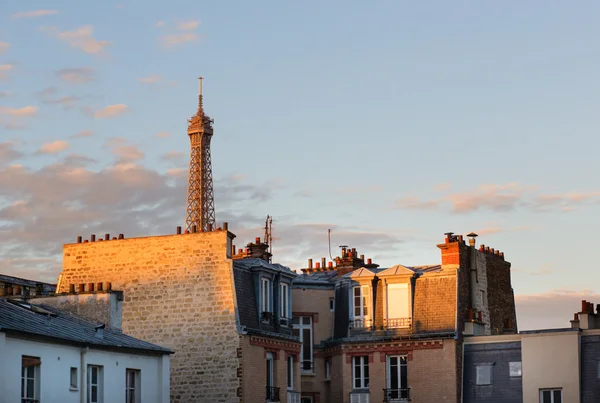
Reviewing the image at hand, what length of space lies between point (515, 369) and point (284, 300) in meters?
10.4

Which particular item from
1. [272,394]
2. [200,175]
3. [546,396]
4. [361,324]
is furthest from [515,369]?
[200,175]

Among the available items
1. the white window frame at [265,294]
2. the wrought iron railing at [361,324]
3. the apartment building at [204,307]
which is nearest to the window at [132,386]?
the apartment building at [204,307]

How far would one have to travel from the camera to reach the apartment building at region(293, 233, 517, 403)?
168ft

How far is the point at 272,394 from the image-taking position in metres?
48.3

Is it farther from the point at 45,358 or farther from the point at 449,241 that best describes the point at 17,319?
the point at 449,241

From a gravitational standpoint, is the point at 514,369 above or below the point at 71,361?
Result: below

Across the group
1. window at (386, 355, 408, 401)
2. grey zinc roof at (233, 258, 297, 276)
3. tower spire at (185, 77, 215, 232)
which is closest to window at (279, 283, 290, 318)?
grey zinc roof at (233, 258, 297, 276)

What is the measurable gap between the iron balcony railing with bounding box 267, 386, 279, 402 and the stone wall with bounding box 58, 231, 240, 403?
2282 millimetres

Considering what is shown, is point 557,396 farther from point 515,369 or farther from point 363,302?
point 363,302

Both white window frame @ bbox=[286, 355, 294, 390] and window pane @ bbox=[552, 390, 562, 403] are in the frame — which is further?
white window frame @ bbox=[286, 355, 294, 390]

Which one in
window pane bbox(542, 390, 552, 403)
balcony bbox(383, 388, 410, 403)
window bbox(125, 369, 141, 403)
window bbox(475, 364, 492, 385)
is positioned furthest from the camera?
balcony bbox(383, 388, 410, 403)

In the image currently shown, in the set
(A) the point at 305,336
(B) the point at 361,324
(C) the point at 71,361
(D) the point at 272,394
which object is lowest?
(D) the point at 272,394

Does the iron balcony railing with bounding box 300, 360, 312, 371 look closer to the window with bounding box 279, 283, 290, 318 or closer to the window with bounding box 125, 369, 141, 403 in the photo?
the window with bounding box 279, 283, 290, 318

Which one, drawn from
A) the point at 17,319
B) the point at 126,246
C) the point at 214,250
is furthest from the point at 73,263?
the point at 17,319
